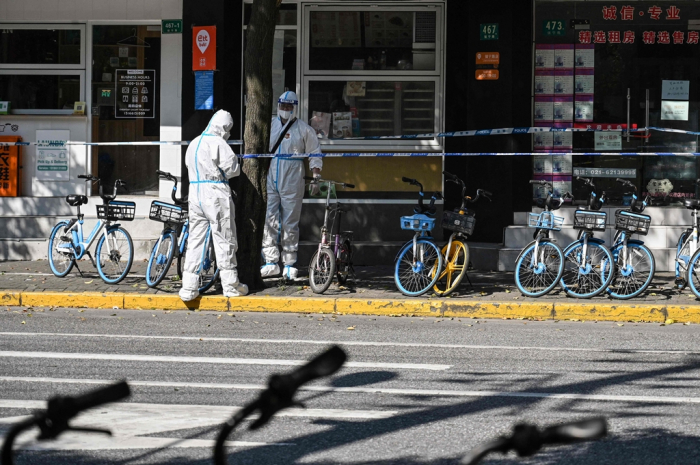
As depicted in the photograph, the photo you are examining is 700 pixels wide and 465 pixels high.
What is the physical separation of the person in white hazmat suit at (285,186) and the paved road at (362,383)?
178 cm

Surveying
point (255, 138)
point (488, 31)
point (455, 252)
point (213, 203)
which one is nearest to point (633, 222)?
point (455, 252)

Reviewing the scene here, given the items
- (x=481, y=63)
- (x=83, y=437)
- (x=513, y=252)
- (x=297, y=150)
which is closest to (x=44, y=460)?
(x=83, y=437)

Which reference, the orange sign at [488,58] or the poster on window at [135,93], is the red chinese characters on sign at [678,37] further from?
the poster on window at [135,93]

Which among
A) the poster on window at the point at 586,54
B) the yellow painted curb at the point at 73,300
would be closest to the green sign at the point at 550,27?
the poster on window at the point at 586,54

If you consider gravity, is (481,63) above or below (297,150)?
above

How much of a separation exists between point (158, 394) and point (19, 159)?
8968 millimetres

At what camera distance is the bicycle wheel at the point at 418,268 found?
10.7 metres

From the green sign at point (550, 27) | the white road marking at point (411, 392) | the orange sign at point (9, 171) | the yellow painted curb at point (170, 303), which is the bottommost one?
the white road marking at point (411, 392)

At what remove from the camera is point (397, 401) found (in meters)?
6.15

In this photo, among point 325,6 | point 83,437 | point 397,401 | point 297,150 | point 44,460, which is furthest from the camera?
point 325,6

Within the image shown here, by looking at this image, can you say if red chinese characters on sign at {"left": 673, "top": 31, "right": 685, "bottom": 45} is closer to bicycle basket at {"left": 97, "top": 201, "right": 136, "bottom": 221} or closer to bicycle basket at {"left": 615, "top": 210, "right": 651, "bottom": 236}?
bicycle basket at {"left": 615, "top": 210, "right": 651, "bottom": 236}

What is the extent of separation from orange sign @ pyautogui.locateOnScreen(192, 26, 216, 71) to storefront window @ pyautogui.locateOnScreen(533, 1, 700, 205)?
4.73m

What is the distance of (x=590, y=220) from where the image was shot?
34.7 ft

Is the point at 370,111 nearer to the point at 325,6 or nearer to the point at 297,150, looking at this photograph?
the point at 325,6
